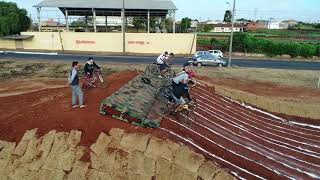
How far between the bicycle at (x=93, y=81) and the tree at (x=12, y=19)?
47892mm

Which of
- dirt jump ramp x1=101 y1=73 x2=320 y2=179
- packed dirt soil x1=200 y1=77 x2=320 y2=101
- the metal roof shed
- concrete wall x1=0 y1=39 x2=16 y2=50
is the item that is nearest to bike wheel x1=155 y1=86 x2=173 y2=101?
dirt jump ramp x1=101 y1=73 x2=320 y2=179

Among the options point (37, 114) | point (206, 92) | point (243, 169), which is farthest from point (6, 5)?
point (243, 169)

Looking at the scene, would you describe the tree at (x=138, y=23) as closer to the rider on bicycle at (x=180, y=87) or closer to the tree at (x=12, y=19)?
the tree at (x=12, y=19)

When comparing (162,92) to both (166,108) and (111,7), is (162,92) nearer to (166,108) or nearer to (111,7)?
(166,108)

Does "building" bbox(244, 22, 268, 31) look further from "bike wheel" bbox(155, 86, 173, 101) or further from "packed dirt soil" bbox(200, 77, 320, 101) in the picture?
"bike wheel" bbox(155, 86, 173, 101)

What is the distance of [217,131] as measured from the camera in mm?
16141

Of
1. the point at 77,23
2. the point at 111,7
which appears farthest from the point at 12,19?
the point at 77,23

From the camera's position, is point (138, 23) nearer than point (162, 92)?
No

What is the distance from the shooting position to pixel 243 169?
1264 centimetres

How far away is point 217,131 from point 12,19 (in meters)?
57.2

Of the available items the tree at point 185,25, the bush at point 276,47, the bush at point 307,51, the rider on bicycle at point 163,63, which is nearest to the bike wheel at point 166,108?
the rider on bicycle at point 163,63

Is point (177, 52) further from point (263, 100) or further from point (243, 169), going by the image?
point (243, 169)

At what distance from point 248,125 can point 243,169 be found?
23.9 feet

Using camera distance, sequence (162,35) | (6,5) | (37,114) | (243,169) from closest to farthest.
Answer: (243,169), (37,114), (162,35), (6,5)
